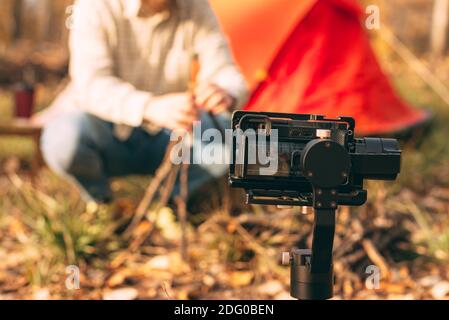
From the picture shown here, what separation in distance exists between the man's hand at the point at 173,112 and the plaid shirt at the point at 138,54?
2 cm

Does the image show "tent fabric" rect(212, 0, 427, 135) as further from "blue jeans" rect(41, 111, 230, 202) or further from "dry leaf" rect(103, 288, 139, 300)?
"dry leaf" rect(103, 288, 139, 300)

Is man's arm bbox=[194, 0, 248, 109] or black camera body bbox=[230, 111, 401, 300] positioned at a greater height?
man's arm bbox=[194, 0, 248, 109]

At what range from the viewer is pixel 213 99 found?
4.51 ft

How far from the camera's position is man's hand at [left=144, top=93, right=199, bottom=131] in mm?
1429

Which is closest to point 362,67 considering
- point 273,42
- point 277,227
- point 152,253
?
point 273,42

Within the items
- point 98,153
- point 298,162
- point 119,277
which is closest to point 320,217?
point 298,162

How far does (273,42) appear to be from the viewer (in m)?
1.90

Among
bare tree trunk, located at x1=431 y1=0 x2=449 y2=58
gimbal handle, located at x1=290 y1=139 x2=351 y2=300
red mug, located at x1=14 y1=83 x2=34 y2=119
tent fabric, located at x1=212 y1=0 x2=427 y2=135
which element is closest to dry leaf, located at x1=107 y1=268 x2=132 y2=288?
tent fabric, located at x1=212 y1=0 x2=427 y2=135

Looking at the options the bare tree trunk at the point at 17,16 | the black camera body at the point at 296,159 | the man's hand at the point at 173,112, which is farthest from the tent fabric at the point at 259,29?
the bare tree trunk at the point at 17,16

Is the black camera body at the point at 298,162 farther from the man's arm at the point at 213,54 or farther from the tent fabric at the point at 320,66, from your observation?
the tent fabric at the point at 320,66

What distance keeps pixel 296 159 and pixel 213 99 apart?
412mm

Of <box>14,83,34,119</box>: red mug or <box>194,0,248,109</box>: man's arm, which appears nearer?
<box>194,0,248,109</box>: man's arm
